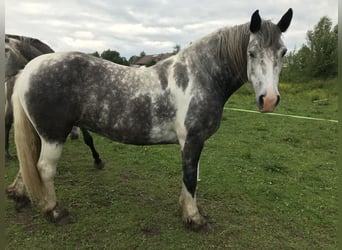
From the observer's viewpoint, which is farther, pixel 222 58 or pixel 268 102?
pixel 222 58

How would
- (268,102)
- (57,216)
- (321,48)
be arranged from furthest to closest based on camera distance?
(321,48), (57,216), (268,102)

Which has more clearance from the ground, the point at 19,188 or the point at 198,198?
the point at 19,188

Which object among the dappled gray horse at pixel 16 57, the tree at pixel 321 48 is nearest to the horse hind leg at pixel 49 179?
the dappled gray horse at pixel 16 57

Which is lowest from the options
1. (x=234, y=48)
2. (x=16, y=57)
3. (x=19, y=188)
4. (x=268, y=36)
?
(x=19, y=188)

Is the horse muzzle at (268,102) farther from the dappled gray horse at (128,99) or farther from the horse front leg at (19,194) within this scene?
the horse front leg at (19,194)

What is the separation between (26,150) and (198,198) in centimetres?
212

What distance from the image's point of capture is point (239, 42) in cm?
292

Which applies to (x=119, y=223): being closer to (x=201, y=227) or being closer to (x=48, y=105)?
(x=201, y=227)

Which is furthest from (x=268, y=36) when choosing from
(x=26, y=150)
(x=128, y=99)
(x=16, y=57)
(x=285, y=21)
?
(x=16, y=57)

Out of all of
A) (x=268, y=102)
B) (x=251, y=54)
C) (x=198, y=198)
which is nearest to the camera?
(x=268, y=102)

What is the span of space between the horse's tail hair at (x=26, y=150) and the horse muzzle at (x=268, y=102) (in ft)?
7.33

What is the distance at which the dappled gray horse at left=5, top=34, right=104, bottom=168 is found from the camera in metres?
4.05

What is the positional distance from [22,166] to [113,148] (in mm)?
3001

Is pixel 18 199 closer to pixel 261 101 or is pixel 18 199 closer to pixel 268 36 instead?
pixel 261 101
